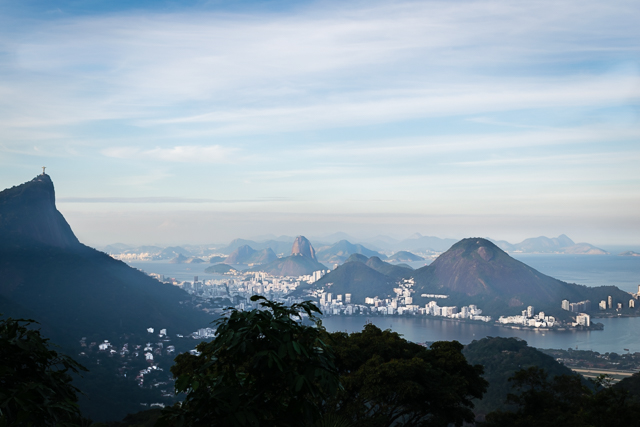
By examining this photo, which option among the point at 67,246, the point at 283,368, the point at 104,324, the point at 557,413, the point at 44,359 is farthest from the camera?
the point at 67,246

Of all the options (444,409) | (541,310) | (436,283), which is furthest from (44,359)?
(436,283)

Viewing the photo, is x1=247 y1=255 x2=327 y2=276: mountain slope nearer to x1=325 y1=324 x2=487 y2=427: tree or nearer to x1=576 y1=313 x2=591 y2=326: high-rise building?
x1=576 y1=313 x2=591 y2=326: high-rise building

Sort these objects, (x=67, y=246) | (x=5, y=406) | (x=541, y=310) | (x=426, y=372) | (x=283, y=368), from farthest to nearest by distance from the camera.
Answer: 1. (x=541, y=310)
2. (x=67, y=246)
3. (x=426, y=372)
4. (x=283, y=368)
5. (x=5, y=406)

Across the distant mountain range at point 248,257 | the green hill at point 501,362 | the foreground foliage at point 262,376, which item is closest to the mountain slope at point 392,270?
the green hill at point 501,362

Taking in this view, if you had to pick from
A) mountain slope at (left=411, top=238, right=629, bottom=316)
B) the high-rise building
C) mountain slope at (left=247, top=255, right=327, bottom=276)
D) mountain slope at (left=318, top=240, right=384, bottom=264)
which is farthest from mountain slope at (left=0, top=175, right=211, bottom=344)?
mountain slope at (left=318, top=240, right=384, bottom=264)

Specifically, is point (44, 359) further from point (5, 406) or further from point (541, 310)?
point (541, 310)

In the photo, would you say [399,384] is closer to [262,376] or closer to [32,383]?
[262,376]

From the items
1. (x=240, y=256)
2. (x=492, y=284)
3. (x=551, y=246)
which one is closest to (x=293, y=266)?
(x=240, y=256)
